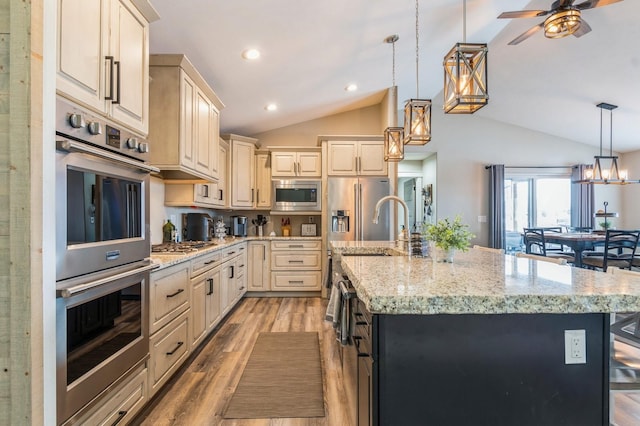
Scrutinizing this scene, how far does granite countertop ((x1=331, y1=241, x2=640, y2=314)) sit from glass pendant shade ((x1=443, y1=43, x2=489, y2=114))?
94 centimetres

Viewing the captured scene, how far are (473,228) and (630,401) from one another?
176 inches

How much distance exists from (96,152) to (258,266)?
3.51 m

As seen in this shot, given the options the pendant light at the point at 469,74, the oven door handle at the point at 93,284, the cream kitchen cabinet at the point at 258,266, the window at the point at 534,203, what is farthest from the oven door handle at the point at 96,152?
the window at the point at 534,203

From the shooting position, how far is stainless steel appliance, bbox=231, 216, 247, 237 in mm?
4879

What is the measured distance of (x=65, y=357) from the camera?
121 centimetres

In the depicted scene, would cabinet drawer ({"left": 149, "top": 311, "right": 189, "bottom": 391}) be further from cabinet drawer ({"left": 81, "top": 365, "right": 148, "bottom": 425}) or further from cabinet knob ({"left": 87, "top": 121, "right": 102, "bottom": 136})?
cabinet knob ({"left": 87, "top": 121, "right": 102, "bottom": 136})

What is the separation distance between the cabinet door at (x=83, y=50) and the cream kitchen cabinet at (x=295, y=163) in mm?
3398

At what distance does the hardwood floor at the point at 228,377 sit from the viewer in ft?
6.14

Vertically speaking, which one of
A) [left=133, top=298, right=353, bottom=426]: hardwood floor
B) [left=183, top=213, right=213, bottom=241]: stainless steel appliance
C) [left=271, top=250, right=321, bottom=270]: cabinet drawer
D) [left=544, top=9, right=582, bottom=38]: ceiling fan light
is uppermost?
[left=544, top=9, right=582, bottom=38]: ceiling fan light

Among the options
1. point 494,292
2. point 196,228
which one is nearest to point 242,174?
point 196,228

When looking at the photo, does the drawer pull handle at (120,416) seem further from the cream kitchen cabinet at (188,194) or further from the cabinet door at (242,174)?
the cabinet door at (242,174)

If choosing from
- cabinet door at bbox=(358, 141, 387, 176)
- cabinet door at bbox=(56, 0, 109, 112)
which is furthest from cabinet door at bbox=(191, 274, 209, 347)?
cabinet door at bbox=(358, 141, 387, 176)

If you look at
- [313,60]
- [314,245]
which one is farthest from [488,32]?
[314,245]

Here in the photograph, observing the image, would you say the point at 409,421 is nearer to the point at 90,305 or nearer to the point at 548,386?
the point at 548,386
